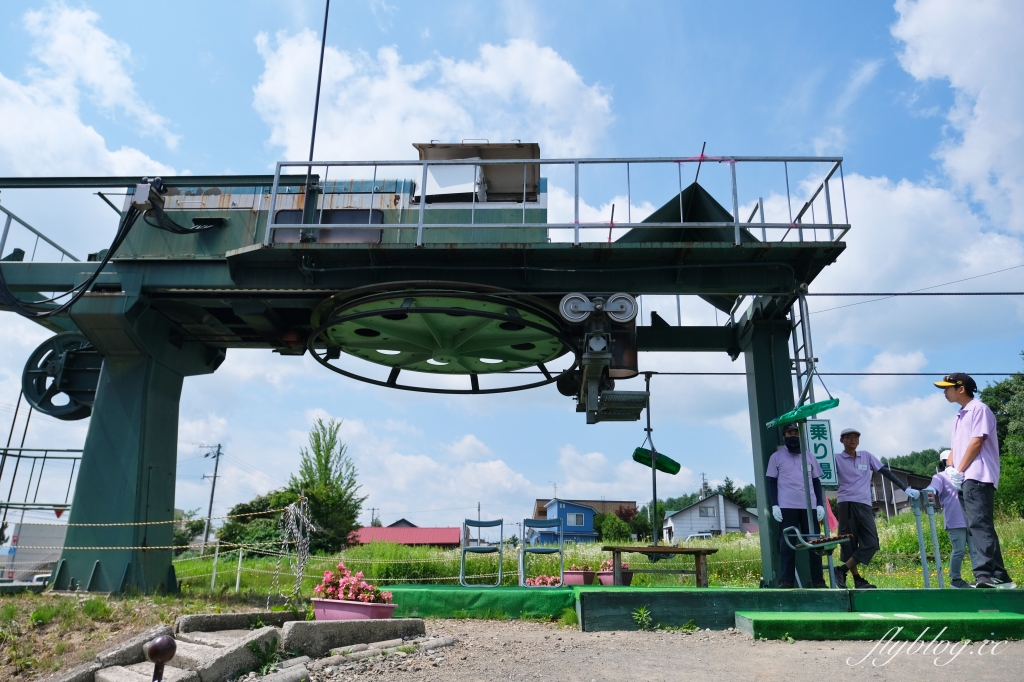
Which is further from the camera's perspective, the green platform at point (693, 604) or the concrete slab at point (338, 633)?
the green platform at point (693, 604)

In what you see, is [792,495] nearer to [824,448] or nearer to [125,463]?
[824,448]

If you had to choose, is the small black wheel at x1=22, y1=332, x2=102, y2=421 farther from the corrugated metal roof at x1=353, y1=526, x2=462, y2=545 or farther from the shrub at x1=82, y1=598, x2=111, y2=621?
the corrugated metal roof at x1=353, y1=526, x2=462, y2=545

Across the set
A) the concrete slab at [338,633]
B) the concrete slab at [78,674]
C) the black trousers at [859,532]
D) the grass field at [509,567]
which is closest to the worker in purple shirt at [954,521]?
the black trousers at [859,532]

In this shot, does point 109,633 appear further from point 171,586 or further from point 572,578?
point 572,578

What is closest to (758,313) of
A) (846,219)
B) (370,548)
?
(846,219)

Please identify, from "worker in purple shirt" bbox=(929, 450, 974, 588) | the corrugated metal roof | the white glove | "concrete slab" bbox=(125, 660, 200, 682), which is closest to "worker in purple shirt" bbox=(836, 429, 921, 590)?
"worker in purple shirt" bbox=(929, 450, 974, 588)

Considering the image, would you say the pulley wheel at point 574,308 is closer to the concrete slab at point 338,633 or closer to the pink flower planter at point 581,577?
the pink flower planter at point 581,577

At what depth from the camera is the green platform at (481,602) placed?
784cm

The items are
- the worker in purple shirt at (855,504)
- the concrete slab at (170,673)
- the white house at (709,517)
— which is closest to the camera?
the concrete slab at (170,673)

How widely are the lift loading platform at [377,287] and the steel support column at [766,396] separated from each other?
3cm

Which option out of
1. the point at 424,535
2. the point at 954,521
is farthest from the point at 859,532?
the point at 424,535

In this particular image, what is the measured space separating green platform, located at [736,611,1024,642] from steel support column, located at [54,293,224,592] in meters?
7.98

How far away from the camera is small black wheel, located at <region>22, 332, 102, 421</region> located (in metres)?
11.2

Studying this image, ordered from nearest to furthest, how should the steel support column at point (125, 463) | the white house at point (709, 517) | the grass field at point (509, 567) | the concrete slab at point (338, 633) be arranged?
the concrete slab at point (338, 633) < the steel support column at point (125, 463) < the grass field at point (509, 567) < the white house at point (709, 517)
